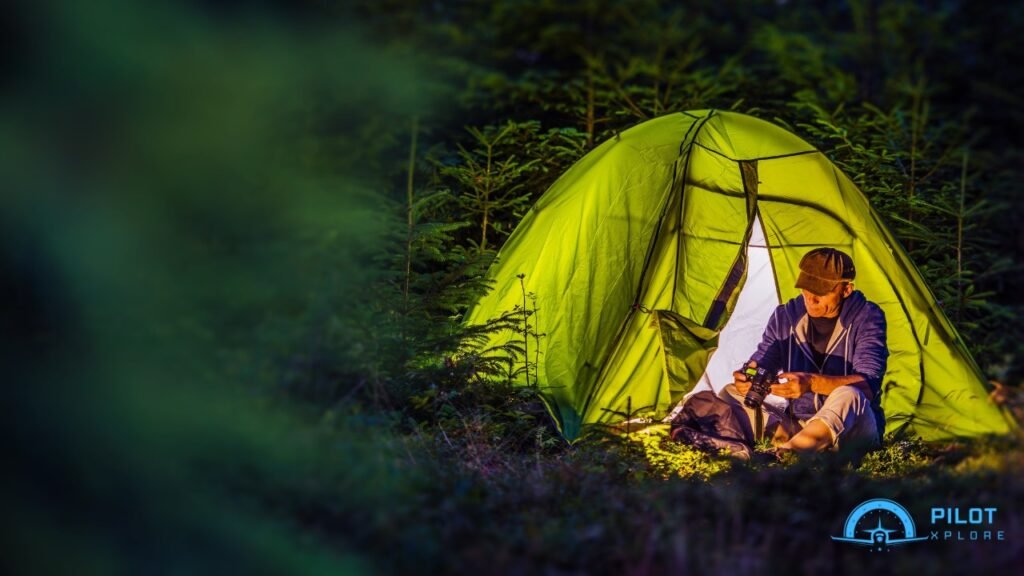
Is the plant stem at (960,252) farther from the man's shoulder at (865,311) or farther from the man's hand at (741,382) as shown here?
the man's hand at (741,382)

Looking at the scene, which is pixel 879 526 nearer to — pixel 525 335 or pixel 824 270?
pixel 824 270

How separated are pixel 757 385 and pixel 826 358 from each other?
1.43 ft

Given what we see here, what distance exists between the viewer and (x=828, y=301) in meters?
5.28

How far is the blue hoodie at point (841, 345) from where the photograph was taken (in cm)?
498

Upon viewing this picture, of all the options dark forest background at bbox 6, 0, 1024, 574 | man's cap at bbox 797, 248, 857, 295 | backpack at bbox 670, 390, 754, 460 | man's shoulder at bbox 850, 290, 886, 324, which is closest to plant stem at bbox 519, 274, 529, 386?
backpack at bbox 670, 390, 754, 460

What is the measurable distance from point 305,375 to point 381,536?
607 millimetres

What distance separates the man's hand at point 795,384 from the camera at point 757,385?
13.5 inches

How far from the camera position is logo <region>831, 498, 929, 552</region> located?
10.4ft

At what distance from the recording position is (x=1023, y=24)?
49.7 ft

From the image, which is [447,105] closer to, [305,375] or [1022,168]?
[1022,168]

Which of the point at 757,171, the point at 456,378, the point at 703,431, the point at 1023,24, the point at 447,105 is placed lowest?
the point at 703,431

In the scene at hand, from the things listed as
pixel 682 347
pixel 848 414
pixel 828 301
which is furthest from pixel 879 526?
pixel 682 347

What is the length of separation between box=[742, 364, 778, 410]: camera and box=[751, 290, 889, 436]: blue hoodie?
89 mm

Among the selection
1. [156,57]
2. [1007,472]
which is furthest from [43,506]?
[1007,472]
